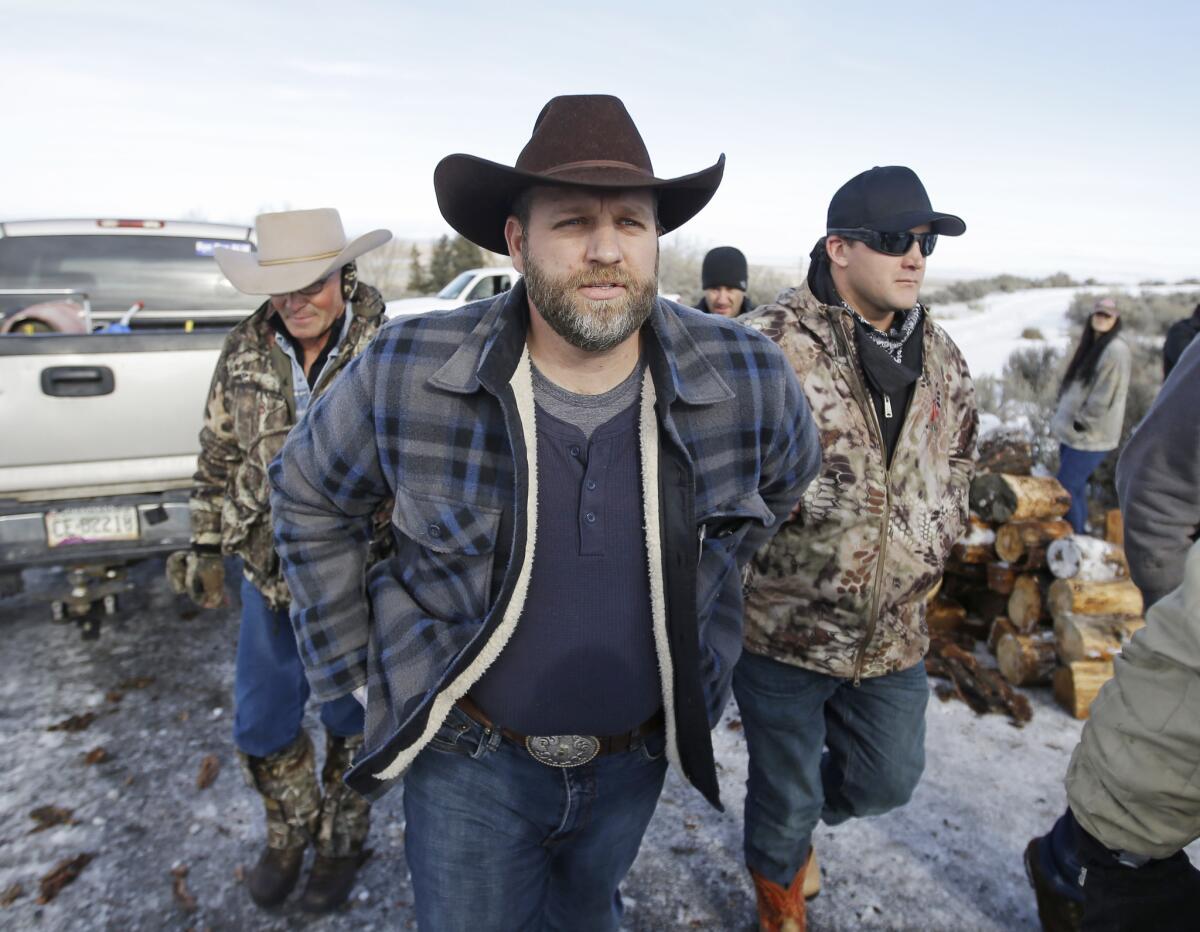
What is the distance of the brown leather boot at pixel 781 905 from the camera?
2.77 m

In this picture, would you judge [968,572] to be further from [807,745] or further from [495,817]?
[495,817]

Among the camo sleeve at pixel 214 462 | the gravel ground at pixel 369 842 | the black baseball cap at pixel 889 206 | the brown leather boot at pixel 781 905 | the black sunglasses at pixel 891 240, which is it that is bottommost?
the gravel ground at pixel 369 842

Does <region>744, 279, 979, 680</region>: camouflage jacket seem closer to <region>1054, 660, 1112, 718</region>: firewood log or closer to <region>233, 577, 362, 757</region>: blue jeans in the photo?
<region>233, 577, 362, 757</region>: blue jeans

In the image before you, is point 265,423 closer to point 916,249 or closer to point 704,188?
point 704,188

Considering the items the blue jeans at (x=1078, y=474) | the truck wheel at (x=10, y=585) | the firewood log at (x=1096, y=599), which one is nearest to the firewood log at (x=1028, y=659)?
the firewood log at (x=1096, y=599)

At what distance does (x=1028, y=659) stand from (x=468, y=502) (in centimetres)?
388

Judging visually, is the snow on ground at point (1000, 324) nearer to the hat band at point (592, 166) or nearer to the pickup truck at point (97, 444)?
the pickup truck at point (97, 444)

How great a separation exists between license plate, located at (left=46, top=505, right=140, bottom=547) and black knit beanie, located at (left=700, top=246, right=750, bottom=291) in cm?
434

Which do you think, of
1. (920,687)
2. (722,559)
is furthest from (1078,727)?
(722,559)

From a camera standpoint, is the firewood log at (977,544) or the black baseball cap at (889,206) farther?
the firewood log at (977,544)

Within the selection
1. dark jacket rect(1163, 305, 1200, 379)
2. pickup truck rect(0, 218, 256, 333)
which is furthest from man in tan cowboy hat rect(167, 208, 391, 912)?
dark jacket rect(1163, 305, 1200, 379)

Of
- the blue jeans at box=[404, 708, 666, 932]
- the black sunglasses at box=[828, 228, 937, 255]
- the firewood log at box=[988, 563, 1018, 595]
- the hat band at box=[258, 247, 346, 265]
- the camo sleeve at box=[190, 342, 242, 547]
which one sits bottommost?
the firewood log at box=[988, 563, 1018, 595]

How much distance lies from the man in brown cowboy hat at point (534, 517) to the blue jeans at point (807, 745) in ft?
2.26

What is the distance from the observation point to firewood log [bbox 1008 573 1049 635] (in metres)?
4.87
